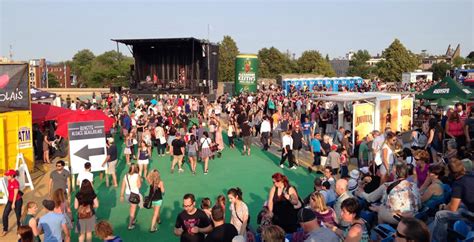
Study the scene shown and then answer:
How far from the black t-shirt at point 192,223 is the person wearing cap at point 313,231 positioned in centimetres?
159

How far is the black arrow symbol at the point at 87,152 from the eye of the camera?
11.3 metres

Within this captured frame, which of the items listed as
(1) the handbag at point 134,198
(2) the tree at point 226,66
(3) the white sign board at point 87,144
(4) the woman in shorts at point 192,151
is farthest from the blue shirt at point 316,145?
(2) the tree at point 226,66

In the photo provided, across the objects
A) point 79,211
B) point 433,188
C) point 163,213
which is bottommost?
point 163,213

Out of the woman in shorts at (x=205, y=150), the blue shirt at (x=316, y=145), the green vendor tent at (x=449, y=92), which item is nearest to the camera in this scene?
the blue shirt at (x=316, y=145)

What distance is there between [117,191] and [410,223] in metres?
8.93

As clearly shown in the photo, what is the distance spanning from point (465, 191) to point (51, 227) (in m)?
5.37

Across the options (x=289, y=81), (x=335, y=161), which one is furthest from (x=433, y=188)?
(x=289, y=81)

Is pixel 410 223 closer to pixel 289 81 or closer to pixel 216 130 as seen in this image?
pixel 216 130

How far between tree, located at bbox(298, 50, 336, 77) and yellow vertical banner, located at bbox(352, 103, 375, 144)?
60039 mm

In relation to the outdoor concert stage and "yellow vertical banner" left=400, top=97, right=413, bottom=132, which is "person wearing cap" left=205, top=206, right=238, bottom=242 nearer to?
"yellow vertical banner" left=400, top=97, right=413, bottom=132

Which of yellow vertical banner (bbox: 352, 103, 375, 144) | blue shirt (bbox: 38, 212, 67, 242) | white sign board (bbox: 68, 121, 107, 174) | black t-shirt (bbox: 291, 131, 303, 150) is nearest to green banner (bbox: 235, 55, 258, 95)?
yellow vertical banner (bbox: 352, 103, 375, 144)

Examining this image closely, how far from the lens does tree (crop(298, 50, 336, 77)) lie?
74.9 metres

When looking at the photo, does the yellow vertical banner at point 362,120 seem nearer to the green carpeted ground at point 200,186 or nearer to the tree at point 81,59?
the green carpeted ground at point 200,186

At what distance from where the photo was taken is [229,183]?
39.2 ft
